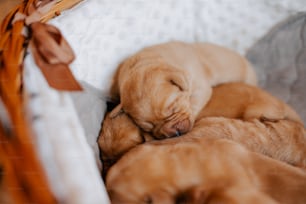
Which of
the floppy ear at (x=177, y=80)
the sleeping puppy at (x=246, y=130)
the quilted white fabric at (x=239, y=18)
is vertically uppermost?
the quilted white fabric at (x=239, y=18)

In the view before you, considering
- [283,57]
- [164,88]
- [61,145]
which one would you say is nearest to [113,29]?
[164,88]

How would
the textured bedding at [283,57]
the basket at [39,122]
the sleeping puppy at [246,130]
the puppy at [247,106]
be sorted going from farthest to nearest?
1. the textured bedding at [283,57]
2. the puppy at [247,106]
3. the sleeping puppy at [246,130]
4. the basket at [39,122]

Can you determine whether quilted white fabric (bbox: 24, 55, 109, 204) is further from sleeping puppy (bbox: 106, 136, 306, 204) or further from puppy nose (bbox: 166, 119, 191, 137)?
puppy nose (bbox: 166, 119, 191, 137)

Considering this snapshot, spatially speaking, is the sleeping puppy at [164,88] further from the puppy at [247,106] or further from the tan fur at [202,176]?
the tan fur at [202,176]

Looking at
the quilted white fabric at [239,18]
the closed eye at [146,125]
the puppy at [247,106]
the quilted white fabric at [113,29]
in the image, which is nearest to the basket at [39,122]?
the quilted white fabric at [113,29]

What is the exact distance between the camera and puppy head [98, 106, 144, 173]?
4.83 feet

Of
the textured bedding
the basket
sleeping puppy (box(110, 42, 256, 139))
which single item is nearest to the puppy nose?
sleeping puppy (box(110, 42, 256, 139))

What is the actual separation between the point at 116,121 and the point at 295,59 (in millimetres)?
925

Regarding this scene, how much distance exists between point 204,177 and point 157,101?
49 cm

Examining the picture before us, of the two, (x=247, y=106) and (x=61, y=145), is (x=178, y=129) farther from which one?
(x=61, y=145)

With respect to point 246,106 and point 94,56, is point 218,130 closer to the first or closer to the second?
point 246,106

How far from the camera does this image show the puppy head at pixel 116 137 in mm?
1473

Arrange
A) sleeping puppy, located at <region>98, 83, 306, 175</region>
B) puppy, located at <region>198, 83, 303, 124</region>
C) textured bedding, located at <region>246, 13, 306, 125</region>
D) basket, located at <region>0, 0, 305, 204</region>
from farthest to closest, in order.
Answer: textured bedding, located at <region>246, 13, 306, 125</region> → puppy, located at <region>198, 83, 303, 124</region> → sleeping puppy, located at <region>98, 83, 306, 175</region> → basket, located at <region>0, 0, 305, 204</region>

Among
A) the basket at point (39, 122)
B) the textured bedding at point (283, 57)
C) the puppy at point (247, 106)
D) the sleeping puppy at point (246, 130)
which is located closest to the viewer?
the basket at point (39, 122)
